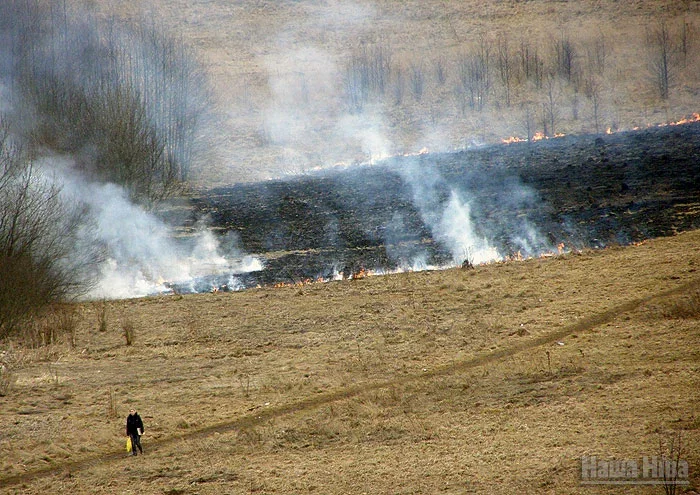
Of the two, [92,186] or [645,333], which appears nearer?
[645,333]

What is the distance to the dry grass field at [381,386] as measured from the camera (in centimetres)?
1370

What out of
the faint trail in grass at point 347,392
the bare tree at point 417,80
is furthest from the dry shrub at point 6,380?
the bare tree at point 417,80

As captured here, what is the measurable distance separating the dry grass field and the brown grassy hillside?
3075 centimetres

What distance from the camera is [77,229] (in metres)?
26.6

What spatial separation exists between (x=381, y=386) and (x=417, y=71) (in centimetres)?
5194

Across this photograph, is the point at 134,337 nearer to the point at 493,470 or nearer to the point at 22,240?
the point at 22,240

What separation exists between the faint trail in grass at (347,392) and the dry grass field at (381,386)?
0.06 meters

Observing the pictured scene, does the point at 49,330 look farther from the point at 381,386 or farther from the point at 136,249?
the point at 136,249

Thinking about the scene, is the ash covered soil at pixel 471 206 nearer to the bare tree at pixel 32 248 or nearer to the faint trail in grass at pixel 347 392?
the bare tree at pixel 32 248

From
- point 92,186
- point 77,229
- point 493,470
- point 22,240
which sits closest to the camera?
point 493,470

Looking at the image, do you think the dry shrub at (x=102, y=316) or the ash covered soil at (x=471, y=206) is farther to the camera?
the ash covered soil at (x=471, y=206)

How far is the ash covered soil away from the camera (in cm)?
3042

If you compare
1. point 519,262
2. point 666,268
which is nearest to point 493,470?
point 666,268

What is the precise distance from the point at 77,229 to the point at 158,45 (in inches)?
981
